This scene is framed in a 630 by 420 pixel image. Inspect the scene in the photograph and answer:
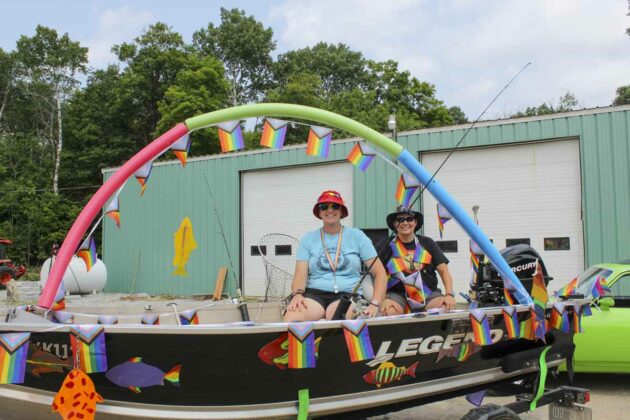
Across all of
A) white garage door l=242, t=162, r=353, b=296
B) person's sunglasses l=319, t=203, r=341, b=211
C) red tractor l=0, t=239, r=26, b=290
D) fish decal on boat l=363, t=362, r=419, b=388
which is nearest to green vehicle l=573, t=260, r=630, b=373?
Answer: fish decal on boat l=363, t=362, r=419, b=388

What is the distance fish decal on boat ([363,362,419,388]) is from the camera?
2975mm

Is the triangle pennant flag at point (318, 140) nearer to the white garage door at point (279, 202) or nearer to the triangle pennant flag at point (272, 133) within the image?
the triangle pennant flag at point (272, 133)

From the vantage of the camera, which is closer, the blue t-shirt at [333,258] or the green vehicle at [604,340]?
the blue t-shirt at [333,258]

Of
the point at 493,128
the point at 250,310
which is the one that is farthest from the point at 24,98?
the point at 250,310

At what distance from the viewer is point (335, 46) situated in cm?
4584

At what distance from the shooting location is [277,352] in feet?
8.75

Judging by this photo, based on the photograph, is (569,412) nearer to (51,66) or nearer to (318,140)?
(318,140)

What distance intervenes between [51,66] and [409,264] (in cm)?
3615

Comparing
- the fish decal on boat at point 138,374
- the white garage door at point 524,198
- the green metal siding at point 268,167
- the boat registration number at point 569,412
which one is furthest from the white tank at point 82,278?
the boat registration number at point 569,412

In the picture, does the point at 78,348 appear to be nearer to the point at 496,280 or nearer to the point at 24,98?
the point at 496,280

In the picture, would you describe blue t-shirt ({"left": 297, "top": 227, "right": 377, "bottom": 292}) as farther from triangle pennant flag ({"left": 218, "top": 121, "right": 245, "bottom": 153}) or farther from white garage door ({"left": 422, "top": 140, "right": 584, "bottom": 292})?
white garage door ({"left": 422, "top": 140, "right": 584, "bottom": 292})

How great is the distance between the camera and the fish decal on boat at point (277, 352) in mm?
2646

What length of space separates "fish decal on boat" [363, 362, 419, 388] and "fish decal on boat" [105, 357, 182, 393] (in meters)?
1.02

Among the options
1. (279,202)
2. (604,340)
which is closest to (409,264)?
(604,340)
